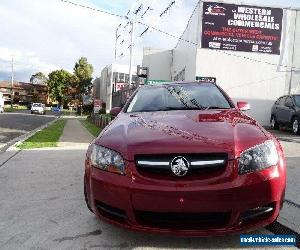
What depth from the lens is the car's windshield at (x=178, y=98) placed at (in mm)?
4867

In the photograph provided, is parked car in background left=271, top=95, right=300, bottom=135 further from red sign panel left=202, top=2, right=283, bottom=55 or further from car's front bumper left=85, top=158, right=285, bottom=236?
car's front bumper left=85, top=158, right=285, bottom=236

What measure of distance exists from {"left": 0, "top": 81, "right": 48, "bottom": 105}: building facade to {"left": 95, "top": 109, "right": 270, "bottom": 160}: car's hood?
4981 inches

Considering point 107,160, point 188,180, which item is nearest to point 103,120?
point 107,160

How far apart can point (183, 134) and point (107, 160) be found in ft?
2.13

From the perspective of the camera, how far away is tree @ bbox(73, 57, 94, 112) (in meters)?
85.6

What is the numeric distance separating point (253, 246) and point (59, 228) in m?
1.75

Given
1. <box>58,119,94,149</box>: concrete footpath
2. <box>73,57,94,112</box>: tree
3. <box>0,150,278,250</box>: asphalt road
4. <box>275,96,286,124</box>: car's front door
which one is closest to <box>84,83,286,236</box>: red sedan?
<box>0,150,278,250</box>: asphalt road

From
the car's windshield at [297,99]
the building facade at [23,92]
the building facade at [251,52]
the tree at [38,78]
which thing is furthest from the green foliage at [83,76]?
the car's windshield at [297,99]

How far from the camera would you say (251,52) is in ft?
72.1

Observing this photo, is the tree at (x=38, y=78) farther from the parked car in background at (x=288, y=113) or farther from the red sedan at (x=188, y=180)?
the red sedan at (x=188, y=180)

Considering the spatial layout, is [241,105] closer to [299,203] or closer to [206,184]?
[299,203]

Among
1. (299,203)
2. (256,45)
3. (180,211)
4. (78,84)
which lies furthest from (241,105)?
(78,84)

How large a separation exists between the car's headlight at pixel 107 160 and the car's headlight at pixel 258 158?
91 cm

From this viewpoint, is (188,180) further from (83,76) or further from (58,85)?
(58,85)
